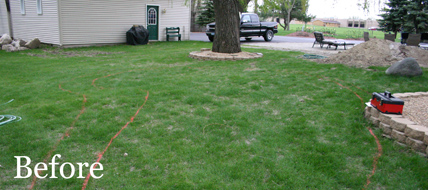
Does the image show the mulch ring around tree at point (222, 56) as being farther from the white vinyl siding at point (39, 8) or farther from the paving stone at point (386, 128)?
the white vinyl siding at point (39, 8)

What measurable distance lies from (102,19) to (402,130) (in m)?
13.6

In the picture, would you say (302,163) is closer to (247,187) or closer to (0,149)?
(247,187)

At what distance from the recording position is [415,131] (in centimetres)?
314

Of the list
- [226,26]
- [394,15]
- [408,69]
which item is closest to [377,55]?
[408,69]

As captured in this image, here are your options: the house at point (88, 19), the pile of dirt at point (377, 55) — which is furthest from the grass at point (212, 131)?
the house at point (88, 19)

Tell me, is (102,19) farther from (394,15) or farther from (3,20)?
(394,15)

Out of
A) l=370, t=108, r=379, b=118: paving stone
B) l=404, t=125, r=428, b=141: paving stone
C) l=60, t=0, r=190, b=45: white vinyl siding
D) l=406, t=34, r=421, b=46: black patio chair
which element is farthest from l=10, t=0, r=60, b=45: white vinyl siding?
l=406, t=34, r=421, b=46: black patio chair

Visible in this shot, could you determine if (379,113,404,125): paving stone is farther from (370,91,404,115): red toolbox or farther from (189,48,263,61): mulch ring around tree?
(189,48,263,61): mulch ring around tree

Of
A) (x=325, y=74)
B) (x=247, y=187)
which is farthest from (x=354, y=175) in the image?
(x=325, y=74)

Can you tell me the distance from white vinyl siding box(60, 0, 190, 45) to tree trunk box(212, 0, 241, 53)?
7.19 m

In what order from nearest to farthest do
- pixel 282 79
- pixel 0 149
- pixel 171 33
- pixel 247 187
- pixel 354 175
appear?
pixel 247 187 → pixel 354 175 → pixel 0 149 → pixel 282 79 → pixel 171 33

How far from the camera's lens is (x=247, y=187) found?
2.57 metres

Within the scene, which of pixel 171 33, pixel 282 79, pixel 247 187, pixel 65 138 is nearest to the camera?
pixel 247 187

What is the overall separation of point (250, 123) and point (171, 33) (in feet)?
45.5
